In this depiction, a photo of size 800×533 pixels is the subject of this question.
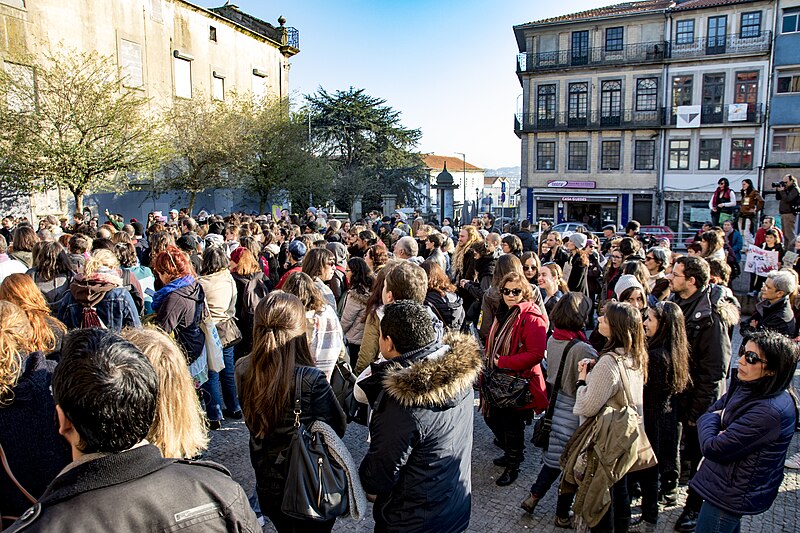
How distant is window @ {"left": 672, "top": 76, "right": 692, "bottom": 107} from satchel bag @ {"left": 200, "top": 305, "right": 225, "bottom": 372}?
37.5m

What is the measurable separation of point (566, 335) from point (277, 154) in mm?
22647

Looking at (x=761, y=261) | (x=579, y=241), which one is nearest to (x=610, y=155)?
(x=761, y=261)

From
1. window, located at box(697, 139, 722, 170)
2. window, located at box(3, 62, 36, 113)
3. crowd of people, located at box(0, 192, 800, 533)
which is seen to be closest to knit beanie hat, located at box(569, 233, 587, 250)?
crowd of people, located at box(0, 192, 800, 533)

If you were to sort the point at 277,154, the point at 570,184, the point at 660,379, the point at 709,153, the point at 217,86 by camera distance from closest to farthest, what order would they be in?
the point at 660,379 < the point at 277,154 < the point at 217,86 < the point at 709,153 < the point at 570,184

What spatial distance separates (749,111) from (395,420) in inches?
1546

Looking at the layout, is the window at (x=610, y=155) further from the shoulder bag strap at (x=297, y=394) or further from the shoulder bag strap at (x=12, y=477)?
the shoulder bag strap at (x=12, y=477)

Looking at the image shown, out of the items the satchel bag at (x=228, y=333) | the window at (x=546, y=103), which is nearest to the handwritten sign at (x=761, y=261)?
the satchel bag at (x=228, y=333)

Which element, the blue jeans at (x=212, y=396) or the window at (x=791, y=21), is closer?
the blue jeans at (x=212, y=396)

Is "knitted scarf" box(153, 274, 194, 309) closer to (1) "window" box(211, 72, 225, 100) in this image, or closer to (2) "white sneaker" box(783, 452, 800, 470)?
(2) "white sneaker" box(783, 452, 800, 470)

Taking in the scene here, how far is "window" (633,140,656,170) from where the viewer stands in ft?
120

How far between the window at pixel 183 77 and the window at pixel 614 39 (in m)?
26.1

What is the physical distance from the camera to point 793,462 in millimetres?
5332

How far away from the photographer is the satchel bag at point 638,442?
378 cm

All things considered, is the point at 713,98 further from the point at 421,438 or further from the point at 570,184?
the point at 421,438
